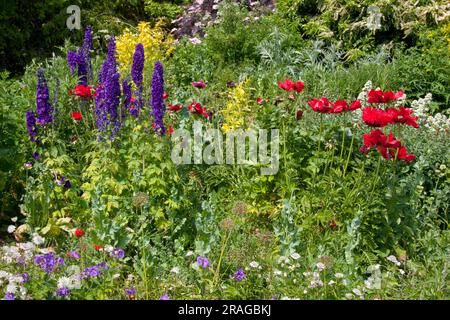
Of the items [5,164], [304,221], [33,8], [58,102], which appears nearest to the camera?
[304,221]

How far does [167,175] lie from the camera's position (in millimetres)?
3770

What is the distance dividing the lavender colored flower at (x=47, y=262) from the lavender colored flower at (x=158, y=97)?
1116mm

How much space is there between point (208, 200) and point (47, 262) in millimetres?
1308

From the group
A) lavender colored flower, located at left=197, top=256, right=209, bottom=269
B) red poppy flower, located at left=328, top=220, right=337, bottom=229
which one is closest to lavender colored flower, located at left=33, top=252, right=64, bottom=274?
lavender colored flower, located at left=197, top=256, right=209, bottom=269

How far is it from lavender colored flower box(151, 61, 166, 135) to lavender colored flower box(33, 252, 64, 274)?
112 centimetres

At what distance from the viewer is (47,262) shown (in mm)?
2996

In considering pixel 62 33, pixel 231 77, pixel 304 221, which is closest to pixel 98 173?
pixel 304 221

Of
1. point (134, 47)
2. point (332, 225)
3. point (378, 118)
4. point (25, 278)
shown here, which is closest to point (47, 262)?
point (25, 278)

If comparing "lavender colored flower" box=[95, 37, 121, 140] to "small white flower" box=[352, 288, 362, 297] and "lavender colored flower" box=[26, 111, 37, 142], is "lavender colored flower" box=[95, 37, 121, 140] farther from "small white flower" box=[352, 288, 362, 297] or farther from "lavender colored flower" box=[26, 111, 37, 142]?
"small white flower" box=[352, 288, 362, 297]

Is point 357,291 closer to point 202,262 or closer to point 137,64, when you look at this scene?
point 202,262

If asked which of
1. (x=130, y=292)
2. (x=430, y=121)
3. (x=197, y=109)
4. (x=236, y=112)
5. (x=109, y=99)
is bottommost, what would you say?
(x=130, y=292)

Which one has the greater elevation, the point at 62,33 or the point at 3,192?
the point at 62,33

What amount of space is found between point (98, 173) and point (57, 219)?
42 cm

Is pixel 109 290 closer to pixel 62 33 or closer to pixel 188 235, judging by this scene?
pixel 188 235
